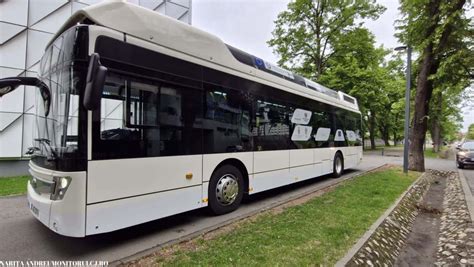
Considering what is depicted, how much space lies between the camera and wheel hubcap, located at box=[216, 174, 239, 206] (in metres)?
5.11

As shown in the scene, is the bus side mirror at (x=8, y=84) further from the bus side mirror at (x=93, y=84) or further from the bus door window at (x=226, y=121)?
the bus door window at (x=226, y=121)

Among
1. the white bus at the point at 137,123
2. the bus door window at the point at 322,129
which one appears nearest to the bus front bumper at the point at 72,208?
the white bus at the point at 137,123

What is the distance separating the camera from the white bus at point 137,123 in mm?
3234

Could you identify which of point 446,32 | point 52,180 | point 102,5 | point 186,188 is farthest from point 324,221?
point 446,32

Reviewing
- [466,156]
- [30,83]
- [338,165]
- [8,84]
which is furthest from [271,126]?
[466,156]

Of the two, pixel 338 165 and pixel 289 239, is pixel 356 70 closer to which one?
pixel 338 165

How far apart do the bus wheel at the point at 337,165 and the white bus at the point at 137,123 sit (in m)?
5.05

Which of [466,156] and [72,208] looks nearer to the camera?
[72,208]

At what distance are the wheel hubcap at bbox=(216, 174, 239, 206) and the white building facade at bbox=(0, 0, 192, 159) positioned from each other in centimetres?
1003

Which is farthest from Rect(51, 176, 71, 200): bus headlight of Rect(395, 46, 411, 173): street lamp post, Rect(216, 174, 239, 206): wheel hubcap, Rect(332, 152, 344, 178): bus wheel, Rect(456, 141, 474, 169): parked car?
Rect(456, 141, 474, 169): parked car

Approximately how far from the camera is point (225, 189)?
17.0 feet

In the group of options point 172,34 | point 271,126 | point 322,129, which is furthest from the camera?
point 322,129

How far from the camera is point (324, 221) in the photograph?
4770 millimetres

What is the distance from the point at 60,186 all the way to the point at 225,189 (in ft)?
9.28
